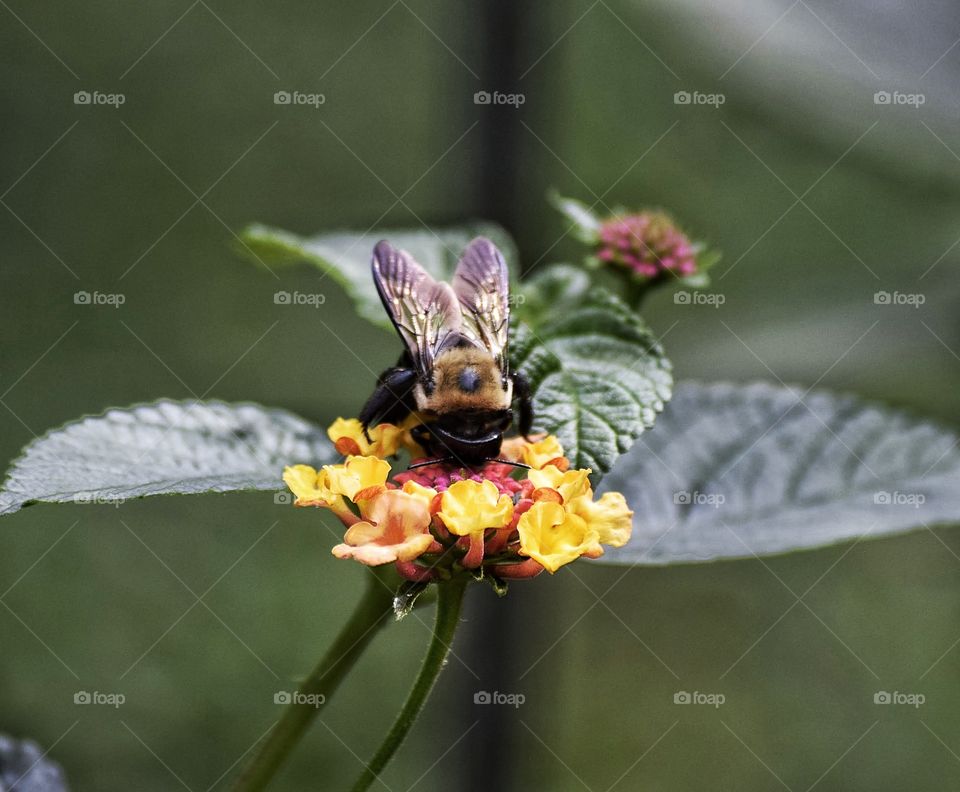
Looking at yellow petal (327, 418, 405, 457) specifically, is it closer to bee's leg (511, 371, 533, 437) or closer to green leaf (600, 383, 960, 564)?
bee's leg (511, 371, 533, 437)

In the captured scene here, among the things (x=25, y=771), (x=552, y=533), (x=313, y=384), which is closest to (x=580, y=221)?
(x=552, y=533)

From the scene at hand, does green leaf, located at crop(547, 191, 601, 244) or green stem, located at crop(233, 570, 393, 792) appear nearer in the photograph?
green stem, located at crop(233, 570, 393, 792)

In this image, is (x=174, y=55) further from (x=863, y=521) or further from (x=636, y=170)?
A: (x=863, y=521)

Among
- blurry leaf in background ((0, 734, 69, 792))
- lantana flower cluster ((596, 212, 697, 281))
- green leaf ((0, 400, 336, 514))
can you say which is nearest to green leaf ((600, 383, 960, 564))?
lantana flower cluster ((596, 212, 697, 281))

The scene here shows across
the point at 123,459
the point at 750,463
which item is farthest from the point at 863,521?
the point at 123,459

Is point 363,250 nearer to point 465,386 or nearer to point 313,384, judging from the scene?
point 465,386

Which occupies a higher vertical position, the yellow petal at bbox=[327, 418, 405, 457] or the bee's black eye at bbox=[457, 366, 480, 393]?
the bee's black eye at bbox=[457, 366, 480, 393]

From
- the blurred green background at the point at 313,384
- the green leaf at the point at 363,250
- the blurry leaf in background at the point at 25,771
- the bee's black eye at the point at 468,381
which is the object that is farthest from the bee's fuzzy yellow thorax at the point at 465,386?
the blurred green background at the point at 313,384
